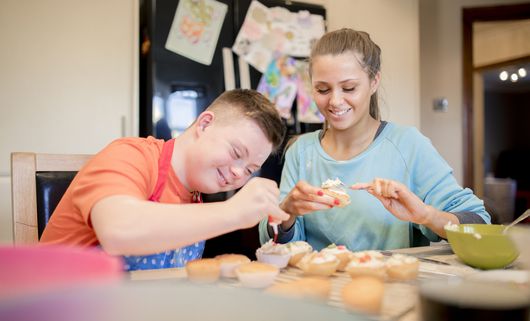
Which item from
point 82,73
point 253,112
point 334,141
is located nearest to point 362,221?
point 334,141

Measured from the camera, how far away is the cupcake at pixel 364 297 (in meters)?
0.58

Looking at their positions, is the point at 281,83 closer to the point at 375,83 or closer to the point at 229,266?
the point at 375,83

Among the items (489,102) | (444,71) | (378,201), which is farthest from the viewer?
(489,102)

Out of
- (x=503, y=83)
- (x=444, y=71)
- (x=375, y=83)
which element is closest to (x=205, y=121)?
(x=375, y=83)

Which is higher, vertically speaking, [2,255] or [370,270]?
[2,255]

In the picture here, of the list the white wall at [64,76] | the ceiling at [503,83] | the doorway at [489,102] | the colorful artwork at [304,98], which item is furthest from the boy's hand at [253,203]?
the ceiling at [503,83]

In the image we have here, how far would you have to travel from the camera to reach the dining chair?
108 centimetres

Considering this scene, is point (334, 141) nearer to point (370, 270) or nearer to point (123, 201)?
point (370, 270)

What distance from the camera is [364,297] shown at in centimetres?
59

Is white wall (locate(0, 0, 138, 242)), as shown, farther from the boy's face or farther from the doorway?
the doorway

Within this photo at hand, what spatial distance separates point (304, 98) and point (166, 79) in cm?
87

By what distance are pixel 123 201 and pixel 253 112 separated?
0.42m

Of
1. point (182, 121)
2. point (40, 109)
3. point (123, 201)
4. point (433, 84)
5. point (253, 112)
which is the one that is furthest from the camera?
point (433, 84)

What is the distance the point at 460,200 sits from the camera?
1237mm
